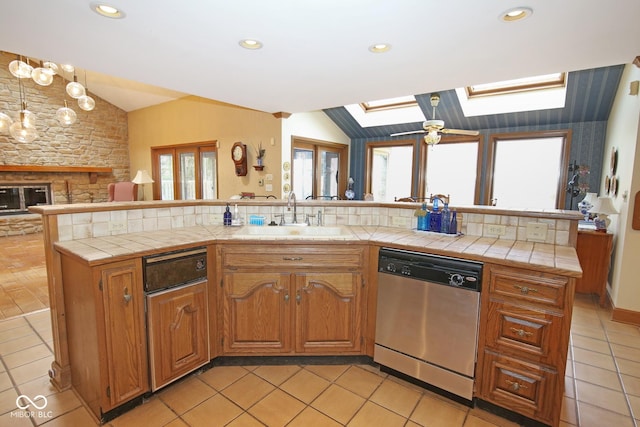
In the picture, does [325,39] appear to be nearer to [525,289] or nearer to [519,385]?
[525,289]

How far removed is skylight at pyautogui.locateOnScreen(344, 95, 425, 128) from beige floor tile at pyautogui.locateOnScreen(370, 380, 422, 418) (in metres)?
4.84

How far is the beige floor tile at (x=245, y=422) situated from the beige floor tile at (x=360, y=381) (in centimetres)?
57

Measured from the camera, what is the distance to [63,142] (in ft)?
22.1

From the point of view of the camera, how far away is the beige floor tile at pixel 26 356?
219 cm

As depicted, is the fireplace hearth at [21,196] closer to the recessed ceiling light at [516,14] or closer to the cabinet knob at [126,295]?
the cabinet knob at [126,295]

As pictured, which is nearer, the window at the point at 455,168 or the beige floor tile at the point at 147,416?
the beige floor tile at the point at 147,416

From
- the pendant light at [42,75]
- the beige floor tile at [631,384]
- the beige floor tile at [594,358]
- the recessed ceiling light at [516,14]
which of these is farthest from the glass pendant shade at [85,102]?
the beige floor tile at [631,384]

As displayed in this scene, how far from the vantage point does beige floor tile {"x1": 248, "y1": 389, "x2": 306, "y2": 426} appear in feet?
5.63

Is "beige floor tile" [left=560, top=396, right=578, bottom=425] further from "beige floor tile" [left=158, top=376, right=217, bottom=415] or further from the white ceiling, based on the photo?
the white ceiling

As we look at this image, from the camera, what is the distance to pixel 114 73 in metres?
2.84

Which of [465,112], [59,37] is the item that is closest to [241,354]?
[59,37]

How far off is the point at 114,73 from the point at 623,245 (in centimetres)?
489

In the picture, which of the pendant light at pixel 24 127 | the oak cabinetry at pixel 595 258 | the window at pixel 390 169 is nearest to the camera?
the oak cabinetry at pixel 595 258

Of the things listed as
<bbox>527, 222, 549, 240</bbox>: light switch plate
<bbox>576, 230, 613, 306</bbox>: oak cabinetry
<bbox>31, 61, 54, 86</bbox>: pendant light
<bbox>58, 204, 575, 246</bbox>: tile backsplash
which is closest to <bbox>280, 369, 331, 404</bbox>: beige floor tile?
<bbox>58, 204, 575, 246</bbox>: tile backsplash
